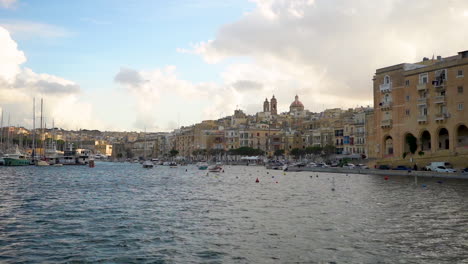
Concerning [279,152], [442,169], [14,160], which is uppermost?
[279,152]

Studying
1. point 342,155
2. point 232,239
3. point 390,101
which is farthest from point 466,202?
point 342,155

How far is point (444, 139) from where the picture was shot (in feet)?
209

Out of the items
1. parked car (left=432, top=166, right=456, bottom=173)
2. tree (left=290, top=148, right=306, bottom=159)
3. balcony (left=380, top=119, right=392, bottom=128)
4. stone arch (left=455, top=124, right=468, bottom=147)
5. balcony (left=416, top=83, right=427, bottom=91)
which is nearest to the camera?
parked car (left=432, top=166, right=456, bottom=173)

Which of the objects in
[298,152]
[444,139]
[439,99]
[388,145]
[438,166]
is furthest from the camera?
[298,152]

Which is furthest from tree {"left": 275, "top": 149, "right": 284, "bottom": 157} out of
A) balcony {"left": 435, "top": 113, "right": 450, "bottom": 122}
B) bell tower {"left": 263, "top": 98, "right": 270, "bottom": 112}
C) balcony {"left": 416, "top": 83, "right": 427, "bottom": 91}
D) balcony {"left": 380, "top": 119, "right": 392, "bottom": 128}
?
balcony {"left": 435, "top": 113, "right": 450, "bottom": 122}

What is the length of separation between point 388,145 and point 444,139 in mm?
10829

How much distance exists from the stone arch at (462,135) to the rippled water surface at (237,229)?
1057 inches

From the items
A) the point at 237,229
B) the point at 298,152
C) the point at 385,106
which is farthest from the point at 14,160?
the point at 237,229

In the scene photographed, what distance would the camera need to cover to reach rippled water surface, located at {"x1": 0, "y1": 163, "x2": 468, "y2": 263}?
55.6 feet

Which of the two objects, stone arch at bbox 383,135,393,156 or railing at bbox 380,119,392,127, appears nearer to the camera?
railing at bbox 380,119,392,127

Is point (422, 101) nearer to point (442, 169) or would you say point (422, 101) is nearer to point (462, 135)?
point (462, 135)

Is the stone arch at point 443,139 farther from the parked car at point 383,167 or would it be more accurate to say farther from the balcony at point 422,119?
the parked car at point 383,167

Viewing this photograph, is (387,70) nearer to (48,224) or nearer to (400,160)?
(400,160)

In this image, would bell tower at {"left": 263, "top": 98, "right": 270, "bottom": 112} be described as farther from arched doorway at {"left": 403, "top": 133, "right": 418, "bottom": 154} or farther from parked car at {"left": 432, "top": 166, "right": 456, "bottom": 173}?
parked car at {"left": 432, "top": 166, "right": 456, "bottom": 173}
